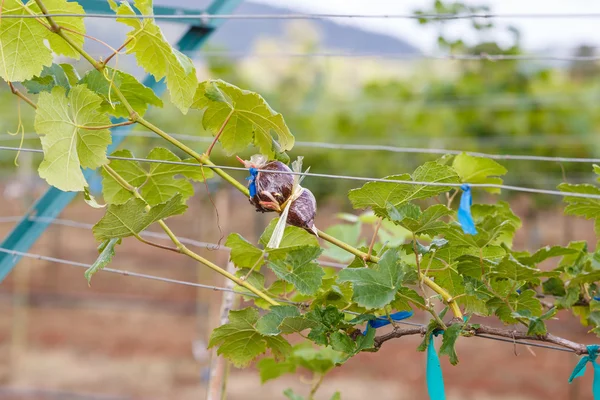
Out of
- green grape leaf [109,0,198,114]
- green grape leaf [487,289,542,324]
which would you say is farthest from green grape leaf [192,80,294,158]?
green grape leaf [487,289,542,324]

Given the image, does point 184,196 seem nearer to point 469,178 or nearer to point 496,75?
point 469,178

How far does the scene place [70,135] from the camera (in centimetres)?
98

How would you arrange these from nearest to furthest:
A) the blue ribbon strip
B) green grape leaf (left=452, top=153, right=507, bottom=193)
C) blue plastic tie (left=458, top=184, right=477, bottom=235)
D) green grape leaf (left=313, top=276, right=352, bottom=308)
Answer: blue plastic tie (left=458, top=184, right=477, bottom=235), the blue ribbon strip, green grape leaf (left=313, top=276, right=352, bottom=308), green grape leaf (left=452, top=153, right=507, bottom=193)

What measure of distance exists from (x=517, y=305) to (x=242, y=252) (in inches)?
16.1

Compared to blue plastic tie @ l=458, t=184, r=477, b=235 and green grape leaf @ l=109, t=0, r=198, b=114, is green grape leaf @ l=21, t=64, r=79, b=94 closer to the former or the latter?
green grape leaf @ l=109, t=0, r=198, b=114

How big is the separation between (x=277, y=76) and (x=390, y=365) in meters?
5.77

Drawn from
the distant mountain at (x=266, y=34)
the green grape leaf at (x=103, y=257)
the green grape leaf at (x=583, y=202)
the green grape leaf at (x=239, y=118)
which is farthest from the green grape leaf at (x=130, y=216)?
the distant mountain at (x=266, y=34)

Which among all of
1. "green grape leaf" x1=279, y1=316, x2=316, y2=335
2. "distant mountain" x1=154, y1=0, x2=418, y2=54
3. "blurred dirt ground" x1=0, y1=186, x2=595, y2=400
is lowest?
"green grape leaf" x1=279, y1=316, x2=316, y2=335

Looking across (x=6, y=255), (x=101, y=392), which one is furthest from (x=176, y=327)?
(x=6, y=255)

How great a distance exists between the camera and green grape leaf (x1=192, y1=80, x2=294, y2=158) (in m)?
1.01

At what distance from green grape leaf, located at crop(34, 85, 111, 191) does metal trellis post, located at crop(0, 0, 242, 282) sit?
16.1 inches

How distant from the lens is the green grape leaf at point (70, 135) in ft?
3.10

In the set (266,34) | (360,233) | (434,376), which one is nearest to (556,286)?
(434,376)

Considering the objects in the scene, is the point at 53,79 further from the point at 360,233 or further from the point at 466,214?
the point at 360,233
